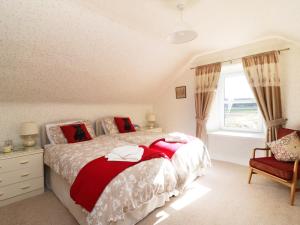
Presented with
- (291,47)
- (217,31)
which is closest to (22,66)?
(217,31)

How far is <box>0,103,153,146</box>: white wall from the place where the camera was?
2641 millimetres

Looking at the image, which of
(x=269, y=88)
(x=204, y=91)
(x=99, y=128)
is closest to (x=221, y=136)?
(x=204, y=91)

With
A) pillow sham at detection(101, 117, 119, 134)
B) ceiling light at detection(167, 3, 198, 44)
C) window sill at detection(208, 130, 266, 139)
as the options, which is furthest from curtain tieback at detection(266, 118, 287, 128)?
pillow sham at detection(101, 117, 119, 134)

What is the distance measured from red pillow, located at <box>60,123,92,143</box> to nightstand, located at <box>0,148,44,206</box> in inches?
18.6

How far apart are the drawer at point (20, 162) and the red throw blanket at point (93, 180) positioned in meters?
1.19

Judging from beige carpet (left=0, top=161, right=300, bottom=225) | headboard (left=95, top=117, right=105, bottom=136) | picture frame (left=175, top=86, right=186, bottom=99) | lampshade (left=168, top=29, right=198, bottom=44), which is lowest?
beige carpet (left=0, top=161, right=300, bottom=225)

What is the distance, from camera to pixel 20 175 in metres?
2.31

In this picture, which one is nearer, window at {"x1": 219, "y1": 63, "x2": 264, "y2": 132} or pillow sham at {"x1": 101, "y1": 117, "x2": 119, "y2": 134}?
window at {"x1": 219, "y1": 63, "x2": 264, "y2": 132}

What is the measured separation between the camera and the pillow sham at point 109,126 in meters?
3.62

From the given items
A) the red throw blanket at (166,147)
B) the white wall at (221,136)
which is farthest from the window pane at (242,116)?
the red throw blanket at (166,147)

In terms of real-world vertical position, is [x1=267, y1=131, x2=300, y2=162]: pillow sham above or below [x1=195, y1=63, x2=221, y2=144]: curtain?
below

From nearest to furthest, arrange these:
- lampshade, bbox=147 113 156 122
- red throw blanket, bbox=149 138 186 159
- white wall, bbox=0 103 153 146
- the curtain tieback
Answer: red throw blanket, bbox=149 138 186 159 → white wall, bbox=0 103 153 146 → the curtain tieback → lampshade, bbox=147 113 156 122

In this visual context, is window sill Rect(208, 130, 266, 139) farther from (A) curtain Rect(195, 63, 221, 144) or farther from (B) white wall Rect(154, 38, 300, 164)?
(A) curtain Rect(195, 63, 221, 144)

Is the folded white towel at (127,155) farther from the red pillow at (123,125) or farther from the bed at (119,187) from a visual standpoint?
the red pillow at (123,125)
